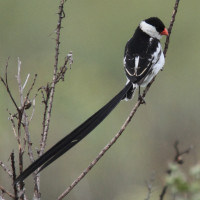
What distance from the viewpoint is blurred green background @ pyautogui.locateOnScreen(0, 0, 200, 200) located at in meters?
6.81

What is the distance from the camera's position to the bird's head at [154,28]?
5.08 metres

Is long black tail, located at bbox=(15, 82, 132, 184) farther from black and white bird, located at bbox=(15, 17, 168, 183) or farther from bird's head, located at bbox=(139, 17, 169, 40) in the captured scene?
bird's head, located at bbox=(139, 17, 169, 40)

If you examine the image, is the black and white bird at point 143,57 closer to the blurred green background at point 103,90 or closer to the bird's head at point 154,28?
the bird's head at point 154,28

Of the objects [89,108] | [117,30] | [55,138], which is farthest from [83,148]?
[117,30]

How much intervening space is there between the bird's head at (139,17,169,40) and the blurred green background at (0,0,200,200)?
880mm

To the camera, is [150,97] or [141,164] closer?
[141,164]

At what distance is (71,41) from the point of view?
36.8 ft

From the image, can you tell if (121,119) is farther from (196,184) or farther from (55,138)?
(196,184)

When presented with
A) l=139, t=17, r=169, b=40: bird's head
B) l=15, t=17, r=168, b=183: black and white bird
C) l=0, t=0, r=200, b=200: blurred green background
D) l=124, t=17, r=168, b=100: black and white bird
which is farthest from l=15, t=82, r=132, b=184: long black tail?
l=139, t=17, r=169, b=40: bird's head

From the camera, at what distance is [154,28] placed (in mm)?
5121

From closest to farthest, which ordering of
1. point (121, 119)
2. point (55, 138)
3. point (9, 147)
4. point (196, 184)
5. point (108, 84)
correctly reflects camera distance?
point (196, 184) < point (9, 147) < point (55, 138) < point (121, 119) < point (108, 84)

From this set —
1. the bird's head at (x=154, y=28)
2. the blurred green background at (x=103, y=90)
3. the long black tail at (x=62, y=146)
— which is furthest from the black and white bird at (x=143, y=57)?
the long black tail at (x=62, y=146)

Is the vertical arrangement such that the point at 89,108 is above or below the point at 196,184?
below

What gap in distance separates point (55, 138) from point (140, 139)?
1.05 m
